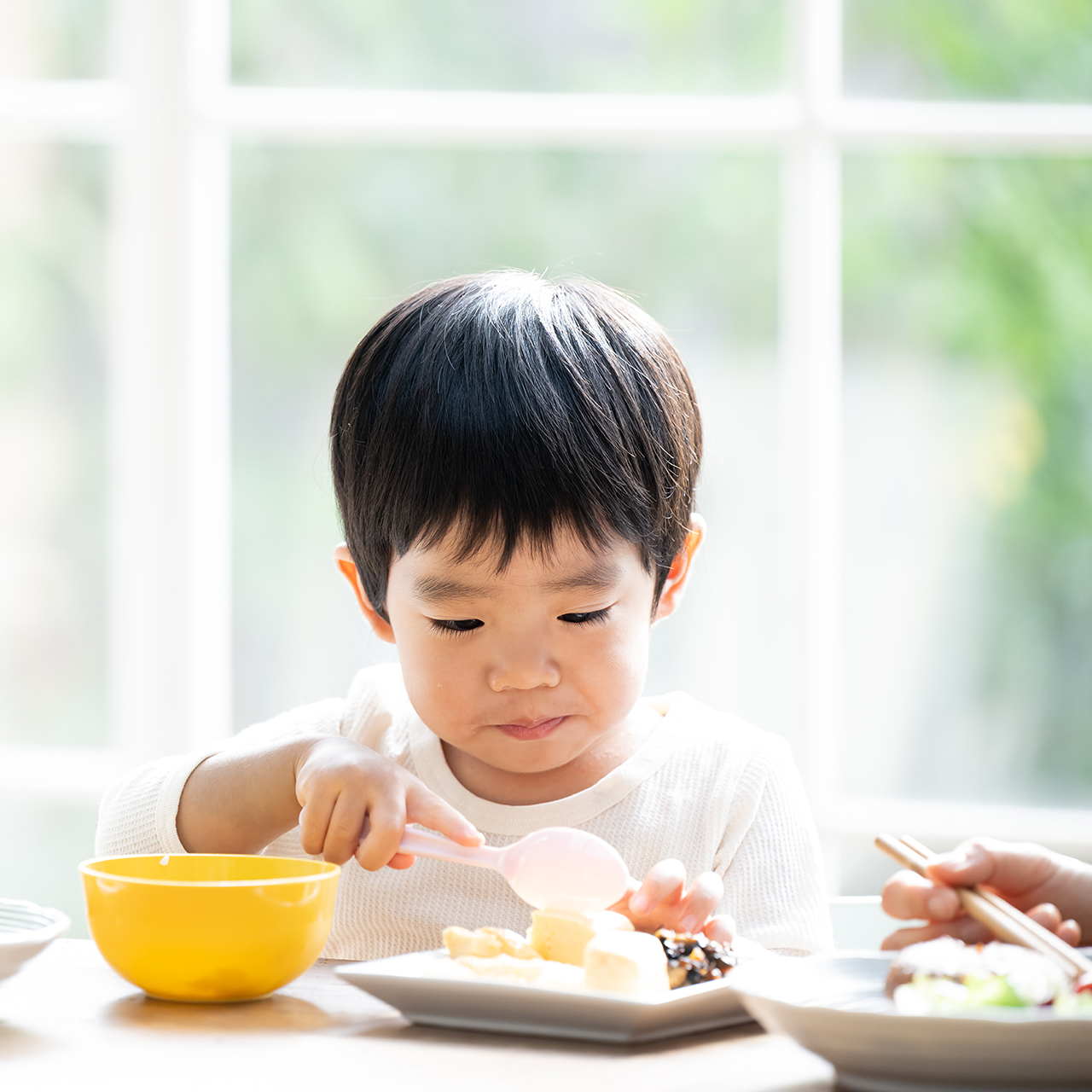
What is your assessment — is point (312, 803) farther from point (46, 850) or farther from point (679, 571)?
point (46, 850)

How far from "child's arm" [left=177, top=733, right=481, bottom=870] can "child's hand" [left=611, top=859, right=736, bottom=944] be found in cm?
11

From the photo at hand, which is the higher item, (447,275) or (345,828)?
(447,275)

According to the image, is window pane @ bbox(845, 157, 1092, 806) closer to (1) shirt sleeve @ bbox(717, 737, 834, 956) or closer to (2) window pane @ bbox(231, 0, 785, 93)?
(2) window pane @ bbox(231, 0, 785, 93)

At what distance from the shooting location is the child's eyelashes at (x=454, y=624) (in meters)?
1.10

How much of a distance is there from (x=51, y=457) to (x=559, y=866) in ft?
6.64

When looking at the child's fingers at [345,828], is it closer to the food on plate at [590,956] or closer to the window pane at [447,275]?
the food on plate at [590,956]

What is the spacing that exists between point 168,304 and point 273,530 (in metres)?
0.45

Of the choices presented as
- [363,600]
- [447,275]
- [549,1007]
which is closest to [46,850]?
[447,275]

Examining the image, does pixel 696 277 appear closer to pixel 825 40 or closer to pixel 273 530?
pixel 825 40

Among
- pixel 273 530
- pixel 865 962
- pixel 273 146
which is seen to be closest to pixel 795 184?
pixel 273 146

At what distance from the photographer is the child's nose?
3.50 ft

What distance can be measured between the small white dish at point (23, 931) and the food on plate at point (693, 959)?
34 centimetres

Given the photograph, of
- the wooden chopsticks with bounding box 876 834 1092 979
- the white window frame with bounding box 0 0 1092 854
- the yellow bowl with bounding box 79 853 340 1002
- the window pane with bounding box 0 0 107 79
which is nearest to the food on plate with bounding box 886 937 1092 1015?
the wooden chopsticks with bounding box 876 834 1092 979

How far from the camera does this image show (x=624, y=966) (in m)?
0.72
